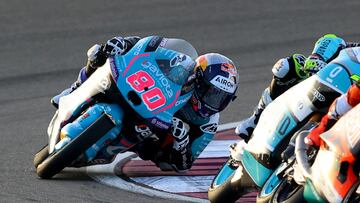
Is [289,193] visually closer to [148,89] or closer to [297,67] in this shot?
[297,67]

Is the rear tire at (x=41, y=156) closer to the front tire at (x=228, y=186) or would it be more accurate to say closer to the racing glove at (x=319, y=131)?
the front tire at (x=228, y=186)

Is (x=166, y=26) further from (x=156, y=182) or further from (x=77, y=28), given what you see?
(x=156, y=182)

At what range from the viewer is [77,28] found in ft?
53.9

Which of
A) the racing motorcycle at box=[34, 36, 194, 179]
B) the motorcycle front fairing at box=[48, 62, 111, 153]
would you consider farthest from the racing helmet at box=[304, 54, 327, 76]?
the motorcycle front fairing at box=[48, 62, 111, 153]

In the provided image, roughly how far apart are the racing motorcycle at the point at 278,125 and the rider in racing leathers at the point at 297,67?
1.48ft

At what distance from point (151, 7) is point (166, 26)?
1.08 metres

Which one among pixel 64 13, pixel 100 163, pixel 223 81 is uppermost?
pixel 223 81

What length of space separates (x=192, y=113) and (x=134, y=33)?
655 cm

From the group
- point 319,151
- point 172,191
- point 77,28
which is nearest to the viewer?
point 319,151

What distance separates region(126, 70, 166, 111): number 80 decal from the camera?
9438mm

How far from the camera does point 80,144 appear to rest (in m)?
9.26

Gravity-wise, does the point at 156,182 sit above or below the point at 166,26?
above

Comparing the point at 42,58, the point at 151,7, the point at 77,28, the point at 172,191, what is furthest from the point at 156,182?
the point at 151,7

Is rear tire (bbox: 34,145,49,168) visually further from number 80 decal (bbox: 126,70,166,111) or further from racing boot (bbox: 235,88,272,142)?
racing boot (bbox: 235,88,272,142)
